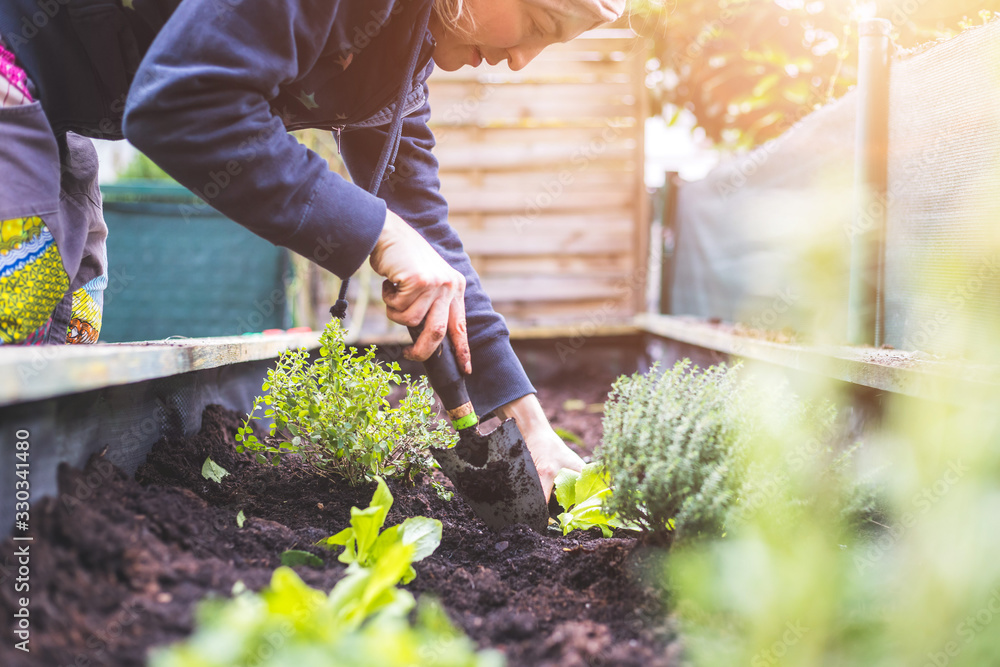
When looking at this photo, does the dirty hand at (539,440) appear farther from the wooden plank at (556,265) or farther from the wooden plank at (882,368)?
the wooden plank at (556,265)

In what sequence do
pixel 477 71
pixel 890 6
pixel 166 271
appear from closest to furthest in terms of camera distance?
1. pixel 890 6
2. pixel 166 271
3. pixel 477 71

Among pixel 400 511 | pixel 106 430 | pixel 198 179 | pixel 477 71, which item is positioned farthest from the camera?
pixel 477 71

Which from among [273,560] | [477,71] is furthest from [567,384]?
[273,560]

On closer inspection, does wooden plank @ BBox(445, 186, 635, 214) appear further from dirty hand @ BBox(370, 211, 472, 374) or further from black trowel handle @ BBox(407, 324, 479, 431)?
dirty hand @ BBox(370, 211, 472, 374)

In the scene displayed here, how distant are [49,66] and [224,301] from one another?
3146 millimetres

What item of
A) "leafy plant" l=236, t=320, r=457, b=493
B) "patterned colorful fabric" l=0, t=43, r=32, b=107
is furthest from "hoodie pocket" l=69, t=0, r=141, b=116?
"leafy plant" l=236, t=320, r=457, b=493

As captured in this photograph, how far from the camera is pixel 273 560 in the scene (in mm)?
1012

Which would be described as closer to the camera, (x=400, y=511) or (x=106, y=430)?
(x=106, y=430)

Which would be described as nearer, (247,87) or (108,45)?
(247,87)

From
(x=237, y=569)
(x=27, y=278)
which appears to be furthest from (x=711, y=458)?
(x=27, y=278)

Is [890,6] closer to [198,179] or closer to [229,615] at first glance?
[198,179]

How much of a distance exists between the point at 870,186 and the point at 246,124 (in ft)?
5.51

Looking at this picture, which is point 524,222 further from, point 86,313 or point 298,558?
point 298,558

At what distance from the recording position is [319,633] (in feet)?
2.11
